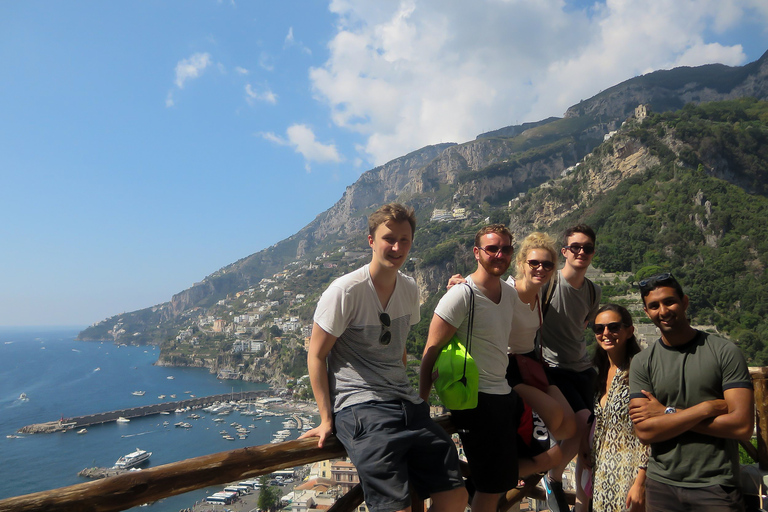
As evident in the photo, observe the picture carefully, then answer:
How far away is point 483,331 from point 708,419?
3.03ft

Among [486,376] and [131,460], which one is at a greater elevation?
[486,376]

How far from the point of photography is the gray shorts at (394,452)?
1645mm

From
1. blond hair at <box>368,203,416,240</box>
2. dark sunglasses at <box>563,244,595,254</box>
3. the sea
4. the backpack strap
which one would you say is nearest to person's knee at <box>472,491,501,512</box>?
the backpack strap

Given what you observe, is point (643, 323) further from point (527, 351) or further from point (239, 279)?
point (239, 279)

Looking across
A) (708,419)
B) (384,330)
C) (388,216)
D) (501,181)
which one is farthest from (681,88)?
(384,330)

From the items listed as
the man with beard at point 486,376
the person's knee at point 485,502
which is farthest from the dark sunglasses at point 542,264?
the person's knee at point 485,502

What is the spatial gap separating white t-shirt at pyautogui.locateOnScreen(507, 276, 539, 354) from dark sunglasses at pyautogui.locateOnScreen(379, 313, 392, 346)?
79cm

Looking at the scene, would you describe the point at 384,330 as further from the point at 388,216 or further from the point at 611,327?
the point at 611,327

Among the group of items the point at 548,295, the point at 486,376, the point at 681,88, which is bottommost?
the point at 486,376

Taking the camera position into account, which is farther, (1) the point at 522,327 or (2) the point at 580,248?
(2) the point at 580,248

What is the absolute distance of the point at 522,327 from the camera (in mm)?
2367

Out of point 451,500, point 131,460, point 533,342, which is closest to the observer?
point 451,500

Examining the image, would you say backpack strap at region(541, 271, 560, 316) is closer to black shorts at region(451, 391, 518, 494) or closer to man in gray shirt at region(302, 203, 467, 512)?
black shorts at region(451, 391, 518, 494)

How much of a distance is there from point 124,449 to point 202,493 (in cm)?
1159
